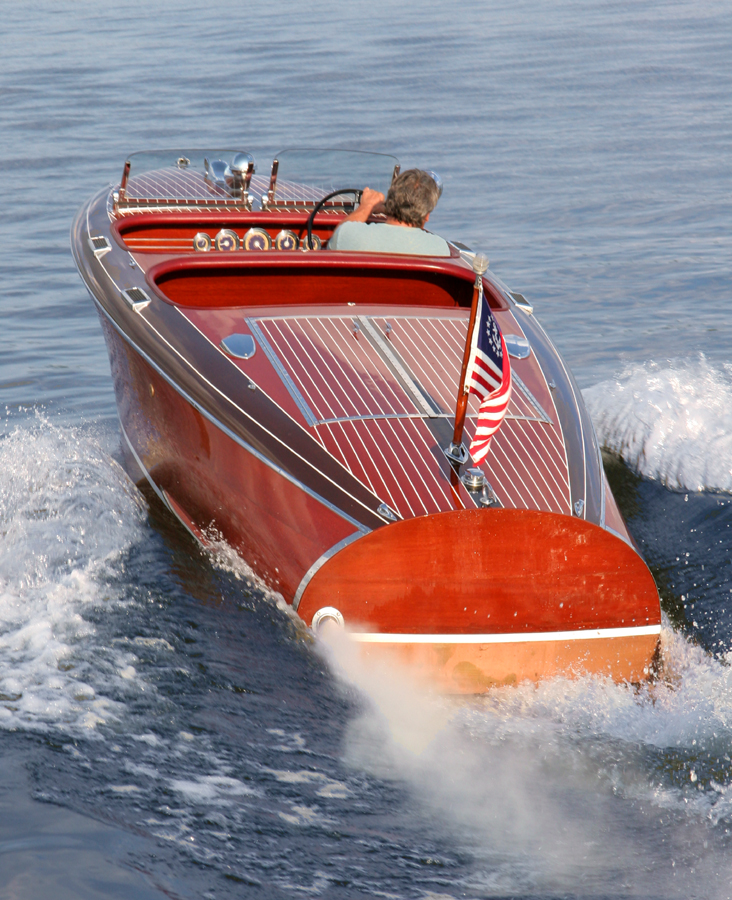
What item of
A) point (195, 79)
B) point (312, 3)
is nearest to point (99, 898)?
point (195, 79)

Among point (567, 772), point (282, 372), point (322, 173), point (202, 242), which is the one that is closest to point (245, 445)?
point (282, 372)

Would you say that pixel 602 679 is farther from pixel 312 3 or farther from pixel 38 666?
pixel 312 3

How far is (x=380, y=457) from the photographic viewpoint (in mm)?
2920

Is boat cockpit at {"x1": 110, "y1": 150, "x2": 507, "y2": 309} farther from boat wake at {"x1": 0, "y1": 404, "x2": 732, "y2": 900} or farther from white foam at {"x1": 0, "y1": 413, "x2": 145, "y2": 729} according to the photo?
boat wake at {"x1": 0, "y1": 404, "x2": 732, "y2": 900}

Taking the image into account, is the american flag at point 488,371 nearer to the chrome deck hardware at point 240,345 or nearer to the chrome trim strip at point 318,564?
the chrome trim strip at point 318,564

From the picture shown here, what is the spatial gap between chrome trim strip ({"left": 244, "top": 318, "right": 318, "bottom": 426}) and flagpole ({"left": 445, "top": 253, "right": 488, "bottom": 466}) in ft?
1.54

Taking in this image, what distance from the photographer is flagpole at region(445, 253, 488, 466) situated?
2.46 m

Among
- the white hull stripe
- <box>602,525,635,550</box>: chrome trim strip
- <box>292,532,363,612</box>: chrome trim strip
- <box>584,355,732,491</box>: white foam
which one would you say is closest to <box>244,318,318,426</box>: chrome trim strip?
<box>292,532,363,612</box>: chrome trim strip

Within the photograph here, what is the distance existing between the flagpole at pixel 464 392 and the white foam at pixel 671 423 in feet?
6.03

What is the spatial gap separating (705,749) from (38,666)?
2009 millimetres

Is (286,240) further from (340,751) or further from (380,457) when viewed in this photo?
(340,751)

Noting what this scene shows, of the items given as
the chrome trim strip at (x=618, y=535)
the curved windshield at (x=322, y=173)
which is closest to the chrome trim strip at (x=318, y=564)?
the chrome trim strip at (x=618, y=535)

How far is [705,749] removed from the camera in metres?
2.64

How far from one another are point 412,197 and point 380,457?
56.2 inches
